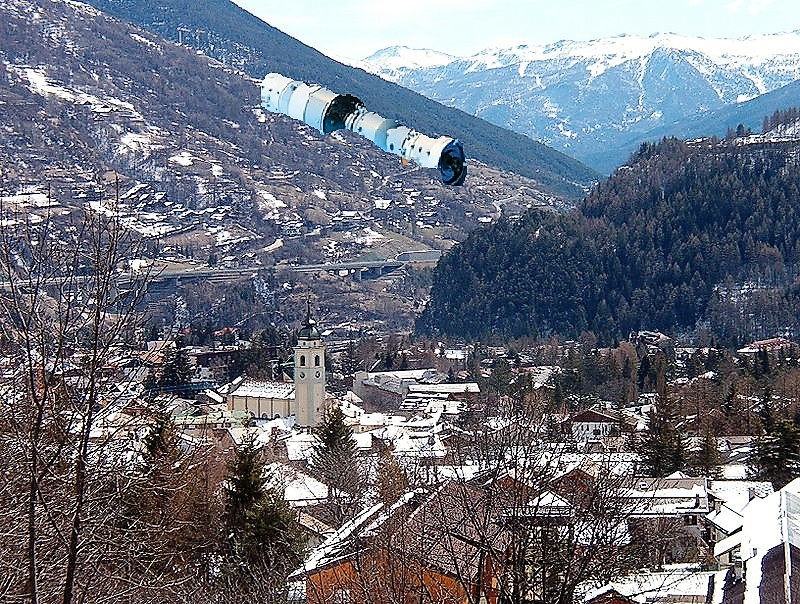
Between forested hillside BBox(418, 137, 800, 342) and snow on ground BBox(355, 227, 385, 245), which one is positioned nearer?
forested hillside BBox(418, 137, 800, 342)

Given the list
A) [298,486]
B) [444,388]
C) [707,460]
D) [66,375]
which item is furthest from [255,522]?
[444,388]

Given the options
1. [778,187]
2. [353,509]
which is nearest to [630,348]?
[778,187]

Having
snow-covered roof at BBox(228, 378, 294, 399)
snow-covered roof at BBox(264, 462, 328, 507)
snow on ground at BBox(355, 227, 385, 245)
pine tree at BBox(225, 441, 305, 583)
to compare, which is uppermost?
pine tree at BBox(225, 441, 305, 583)

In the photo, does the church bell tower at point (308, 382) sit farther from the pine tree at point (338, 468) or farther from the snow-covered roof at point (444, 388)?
the pine tree at point (338, 468)

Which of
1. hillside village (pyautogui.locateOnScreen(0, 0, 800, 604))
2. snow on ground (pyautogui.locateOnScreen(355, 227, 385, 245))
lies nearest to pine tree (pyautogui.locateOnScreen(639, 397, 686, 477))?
hillside village (pyautogui.locateOnScreen(0, 0, 800, 604))

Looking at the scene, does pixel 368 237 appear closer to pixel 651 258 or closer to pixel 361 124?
pixel 651 258

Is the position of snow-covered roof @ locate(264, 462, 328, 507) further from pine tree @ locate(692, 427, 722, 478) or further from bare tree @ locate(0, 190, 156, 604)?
bare tree @ locate(0, 190, 156, 604)

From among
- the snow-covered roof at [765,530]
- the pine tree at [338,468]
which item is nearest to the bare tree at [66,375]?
the snow-covered roof at [765,530]
